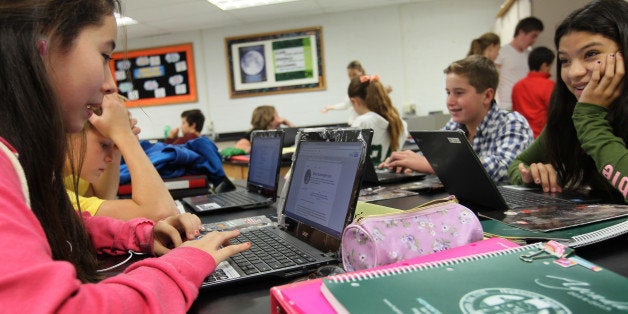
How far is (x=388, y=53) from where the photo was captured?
5.68 metres

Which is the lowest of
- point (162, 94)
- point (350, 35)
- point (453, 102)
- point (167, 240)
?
point (167, 240)

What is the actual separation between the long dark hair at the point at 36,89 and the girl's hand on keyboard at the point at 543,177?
117 centimetres

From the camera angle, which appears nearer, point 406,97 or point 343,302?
point 343,302

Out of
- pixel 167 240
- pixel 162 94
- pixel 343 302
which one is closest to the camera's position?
pixel 343 302

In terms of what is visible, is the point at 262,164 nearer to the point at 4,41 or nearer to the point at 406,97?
the point at 4,41

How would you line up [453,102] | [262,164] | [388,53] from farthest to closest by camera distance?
[388,53] < [453,102] < [262,164]

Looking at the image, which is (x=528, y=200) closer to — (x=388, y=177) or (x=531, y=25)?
(x=388, y=177)

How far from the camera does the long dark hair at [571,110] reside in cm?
113

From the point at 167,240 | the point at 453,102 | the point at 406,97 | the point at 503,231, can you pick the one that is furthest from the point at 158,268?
the point at 406,97

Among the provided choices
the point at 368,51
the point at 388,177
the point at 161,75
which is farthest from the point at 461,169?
the point at 161,75

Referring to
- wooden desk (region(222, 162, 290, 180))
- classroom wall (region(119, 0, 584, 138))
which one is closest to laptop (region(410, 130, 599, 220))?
wooden desk (region(222, 162, 290, 180))

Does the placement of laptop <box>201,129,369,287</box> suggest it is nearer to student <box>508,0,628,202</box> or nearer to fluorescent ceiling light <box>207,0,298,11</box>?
student <box>508,0,628,202</box>

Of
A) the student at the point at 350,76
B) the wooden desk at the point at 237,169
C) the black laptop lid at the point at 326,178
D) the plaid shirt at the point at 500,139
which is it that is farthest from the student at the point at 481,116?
the student at the point at 350,76

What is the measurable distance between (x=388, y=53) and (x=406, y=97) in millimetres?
611
